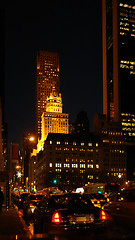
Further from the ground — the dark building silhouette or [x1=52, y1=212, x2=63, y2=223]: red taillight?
the dark building silhouette

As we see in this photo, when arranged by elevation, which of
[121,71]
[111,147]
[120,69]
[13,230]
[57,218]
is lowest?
[13,230]

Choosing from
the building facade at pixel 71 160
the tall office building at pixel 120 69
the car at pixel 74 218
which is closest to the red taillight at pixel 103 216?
the car at pixel 74 218

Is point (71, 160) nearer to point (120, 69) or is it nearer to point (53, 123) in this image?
point (53, 123)

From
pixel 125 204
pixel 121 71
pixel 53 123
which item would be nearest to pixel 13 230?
pixel 125 204

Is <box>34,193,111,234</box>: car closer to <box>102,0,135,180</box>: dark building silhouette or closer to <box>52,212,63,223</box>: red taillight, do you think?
<box>52,212,63,223</box>: red taillight

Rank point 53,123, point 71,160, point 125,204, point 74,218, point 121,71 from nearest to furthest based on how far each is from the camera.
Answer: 1. point 74,218
2. point 125,204
3. point 71,160
4. point 121,71
5. point 53,123

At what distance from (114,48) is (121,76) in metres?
16.5

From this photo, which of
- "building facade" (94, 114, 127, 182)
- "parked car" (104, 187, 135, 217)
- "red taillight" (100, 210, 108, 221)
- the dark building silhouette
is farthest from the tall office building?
"red taillight" (100, 210, 108, 221)

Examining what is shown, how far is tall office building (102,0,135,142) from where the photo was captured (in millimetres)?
183000

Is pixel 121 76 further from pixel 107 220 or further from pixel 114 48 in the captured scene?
pixel 107 220

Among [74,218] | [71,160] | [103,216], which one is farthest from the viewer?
[71,160]

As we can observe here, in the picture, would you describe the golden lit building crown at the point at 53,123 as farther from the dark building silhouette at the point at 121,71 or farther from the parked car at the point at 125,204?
the parked car at the point at 125,204

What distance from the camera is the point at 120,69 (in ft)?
602

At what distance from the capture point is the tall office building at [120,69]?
7205 inches
